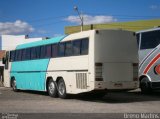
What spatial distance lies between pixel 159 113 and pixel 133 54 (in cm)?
513

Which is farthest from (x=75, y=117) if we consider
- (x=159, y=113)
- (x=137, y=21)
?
(x=137, y=21)

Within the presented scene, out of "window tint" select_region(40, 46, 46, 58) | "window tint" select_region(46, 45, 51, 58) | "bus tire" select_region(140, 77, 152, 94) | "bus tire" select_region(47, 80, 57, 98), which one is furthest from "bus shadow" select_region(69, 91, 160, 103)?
"window tint" select_region(40, 46, 46, 58)

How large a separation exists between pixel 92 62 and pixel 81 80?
1240 mm

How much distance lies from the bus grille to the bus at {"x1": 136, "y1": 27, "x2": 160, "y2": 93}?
14.6ft

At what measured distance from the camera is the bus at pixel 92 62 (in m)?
16.5

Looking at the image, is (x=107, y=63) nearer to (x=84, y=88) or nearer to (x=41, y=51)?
(x=84, y=88)

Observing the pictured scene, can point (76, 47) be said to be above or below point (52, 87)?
above

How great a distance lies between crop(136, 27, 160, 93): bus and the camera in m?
19.6

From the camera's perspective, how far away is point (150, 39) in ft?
66.1

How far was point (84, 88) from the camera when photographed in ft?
55.9

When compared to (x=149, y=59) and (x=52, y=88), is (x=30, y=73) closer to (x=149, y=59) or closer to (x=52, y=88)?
(x=52, y=88)

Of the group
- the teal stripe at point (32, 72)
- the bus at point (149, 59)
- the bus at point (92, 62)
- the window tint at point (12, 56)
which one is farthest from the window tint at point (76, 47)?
the window tint at point (12, 56)

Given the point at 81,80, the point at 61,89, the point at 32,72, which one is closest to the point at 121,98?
the point at 81,80

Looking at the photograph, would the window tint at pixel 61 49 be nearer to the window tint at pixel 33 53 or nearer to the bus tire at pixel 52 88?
the bus tire at pixel 52 88
